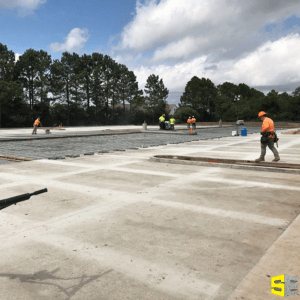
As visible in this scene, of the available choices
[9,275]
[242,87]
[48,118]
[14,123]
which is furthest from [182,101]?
[9,275]

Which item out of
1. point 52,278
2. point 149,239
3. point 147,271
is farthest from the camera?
point 149,239

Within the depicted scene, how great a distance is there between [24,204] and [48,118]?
63.7m

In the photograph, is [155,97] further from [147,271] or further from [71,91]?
[147,271]

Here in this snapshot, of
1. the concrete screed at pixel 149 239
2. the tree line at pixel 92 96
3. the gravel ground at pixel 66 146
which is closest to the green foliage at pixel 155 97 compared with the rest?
the tree line at pixel 92 96

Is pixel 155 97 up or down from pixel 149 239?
up

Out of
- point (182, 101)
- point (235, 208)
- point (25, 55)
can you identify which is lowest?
point (235, 208)

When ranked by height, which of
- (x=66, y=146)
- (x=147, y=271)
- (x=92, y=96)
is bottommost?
(x=147, y=271)

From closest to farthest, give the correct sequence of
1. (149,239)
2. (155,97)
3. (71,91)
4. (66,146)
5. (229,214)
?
(149,239) → (229,214) → (66,146) → (71,91) → (155,97)

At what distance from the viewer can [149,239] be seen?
4.30 m

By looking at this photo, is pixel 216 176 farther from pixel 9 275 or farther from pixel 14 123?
pixel 14 123

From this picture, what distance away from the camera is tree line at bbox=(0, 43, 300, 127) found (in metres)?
61.8

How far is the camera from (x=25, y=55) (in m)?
63.7

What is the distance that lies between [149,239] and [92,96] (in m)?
74.0

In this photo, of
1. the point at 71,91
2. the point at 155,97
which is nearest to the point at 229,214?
the point at 71,91
